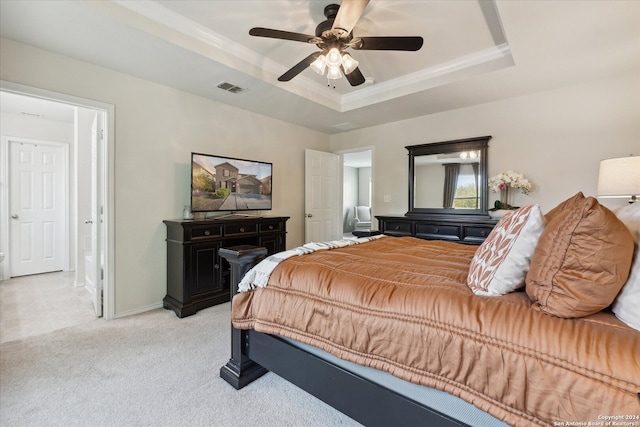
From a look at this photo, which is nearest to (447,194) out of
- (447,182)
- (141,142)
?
(447,182)

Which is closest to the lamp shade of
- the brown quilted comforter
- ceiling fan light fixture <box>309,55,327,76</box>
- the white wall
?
the brown quilted comforter

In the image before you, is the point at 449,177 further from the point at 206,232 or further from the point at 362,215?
the point at 362,215

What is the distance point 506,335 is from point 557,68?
3043 mm

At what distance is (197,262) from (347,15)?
265cm

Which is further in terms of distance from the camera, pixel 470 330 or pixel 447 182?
pixel 447 182

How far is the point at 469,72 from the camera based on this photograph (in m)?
3.04

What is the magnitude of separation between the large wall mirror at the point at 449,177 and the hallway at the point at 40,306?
4270mm

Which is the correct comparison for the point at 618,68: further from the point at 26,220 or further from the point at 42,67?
the point at 26,220

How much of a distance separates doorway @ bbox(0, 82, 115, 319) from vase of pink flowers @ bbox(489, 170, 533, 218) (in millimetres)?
4267

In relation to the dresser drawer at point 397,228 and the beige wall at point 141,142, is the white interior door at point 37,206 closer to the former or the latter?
the beige wall at point 141,142

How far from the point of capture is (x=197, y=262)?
10.2 ft

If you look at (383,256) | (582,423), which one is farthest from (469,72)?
(582,423)

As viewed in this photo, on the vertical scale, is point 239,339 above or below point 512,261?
below

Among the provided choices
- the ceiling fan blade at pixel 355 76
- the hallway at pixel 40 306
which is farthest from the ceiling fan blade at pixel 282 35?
the hallway at pixel 40 306
